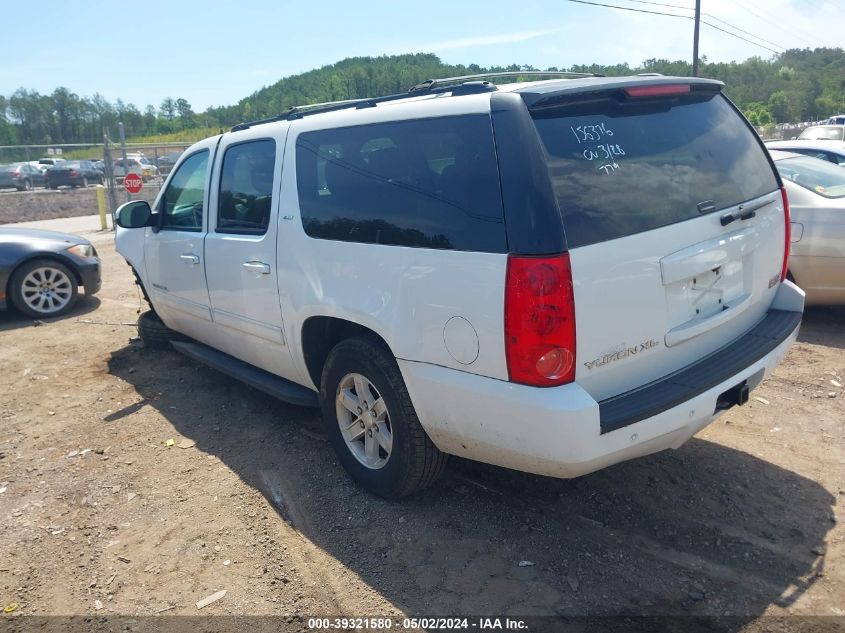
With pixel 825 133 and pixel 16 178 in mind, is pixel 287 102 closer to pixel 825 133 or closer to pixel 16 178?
pixel 16 178

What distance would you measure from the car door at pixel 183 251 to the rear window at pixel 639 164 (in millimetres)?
2958

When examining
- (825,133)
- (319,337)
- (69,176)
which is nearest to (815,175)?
(319,337)

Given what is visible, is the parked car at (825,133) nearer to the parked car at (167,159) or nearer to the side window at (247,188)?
the side window at (247,188)

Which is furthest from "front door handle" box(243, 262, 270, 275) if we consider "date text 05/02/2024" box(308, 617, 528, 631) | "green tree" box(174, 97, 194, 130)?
"green tree" box(174, 97, 194, 130)

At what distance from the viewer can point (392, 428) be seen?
3.40 m

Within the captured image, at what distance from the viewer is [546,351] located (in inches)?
105

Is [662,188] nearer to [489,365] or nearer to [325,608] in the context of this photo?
[489,365]

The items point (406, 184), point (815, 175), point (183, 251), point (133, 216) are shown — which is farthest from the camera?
point (815, 175)

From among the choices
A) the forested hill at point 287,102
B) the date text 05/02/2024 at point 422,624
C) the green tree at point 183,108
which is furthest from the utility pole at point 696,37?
the green tree at point 183,108

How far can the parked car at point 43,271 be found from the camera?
→ 7945mm

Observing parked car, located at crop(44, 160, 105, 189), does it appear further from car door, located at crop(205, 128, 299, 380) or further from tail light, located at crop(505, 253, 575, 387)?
tail light, located at crop(505, 253, 575, 387)

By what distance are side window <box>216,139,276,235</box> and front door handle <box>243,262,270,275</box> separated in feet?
0.63

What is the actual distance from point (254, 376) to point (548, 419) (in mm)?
2528

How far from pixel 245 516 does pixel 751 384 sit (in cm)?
267
